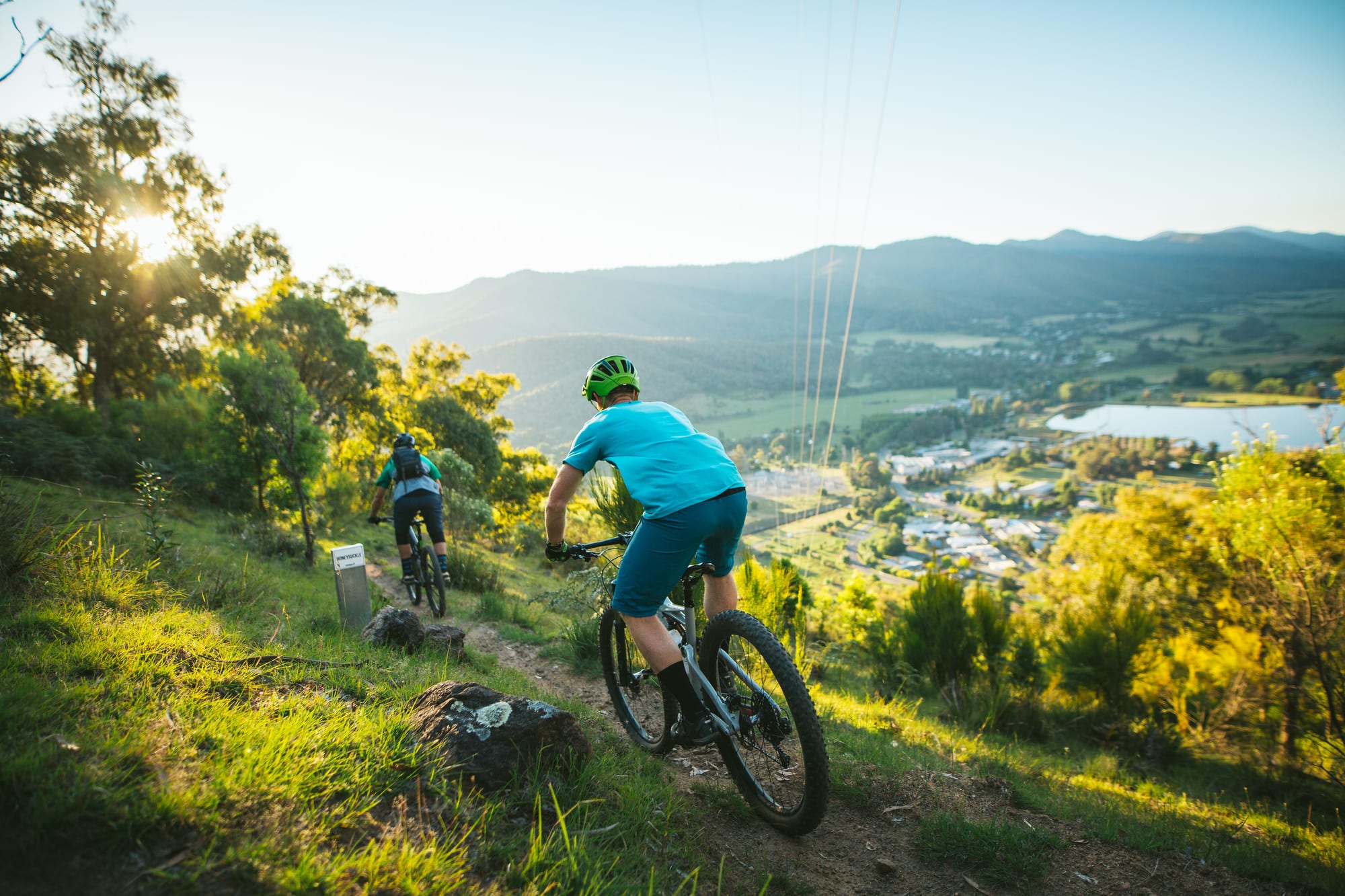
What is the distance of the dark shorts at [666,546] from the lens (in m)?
2.67

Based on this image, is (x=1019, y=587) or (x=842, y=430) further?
(x=842, y=430)

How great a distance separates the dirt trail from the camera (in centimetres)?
254

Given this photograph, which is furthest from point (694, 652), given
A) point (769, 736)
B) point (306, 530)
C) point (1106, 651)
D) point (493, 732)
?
point (1106, 651)

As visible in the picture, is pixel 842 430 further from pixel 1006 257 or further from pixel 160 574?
pixel 1006 257

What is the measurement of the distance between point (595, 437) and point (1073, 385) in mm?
126738

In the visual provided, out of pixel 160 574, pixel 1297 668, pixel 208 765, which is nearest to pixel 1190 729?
pixel 1297 668

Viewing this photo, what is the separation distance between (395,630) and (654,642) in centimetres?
279

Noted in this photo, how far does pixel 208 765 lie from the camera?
6.49 feet

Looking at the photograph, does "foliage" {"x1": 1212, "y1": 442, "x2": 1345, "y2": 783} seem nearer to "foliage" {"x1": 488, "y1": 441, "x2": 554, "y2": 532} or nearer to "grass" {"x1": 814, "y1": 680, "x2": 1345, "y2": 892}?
"grass" {"x1": 814, "y1": 680, "x2": 1345, "y2": 892}

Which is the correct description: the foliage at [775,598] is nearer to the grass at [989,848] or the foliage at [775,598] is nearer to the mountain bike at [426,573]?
the grass at [989,848]

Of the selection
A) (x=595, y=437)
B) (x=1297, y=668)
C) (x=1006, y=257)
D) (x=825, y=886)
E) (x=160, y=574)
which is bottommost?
(x=1297, y=668)


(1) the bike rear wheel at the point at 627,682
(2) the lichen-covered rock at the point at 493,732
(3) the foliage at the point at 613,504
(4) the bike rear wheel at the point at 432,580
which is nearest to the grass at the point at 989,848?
(1) the bike rear wheel at the point at 627,682

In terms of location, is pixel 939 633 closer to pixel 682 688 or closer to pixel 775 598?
pixel 775 598

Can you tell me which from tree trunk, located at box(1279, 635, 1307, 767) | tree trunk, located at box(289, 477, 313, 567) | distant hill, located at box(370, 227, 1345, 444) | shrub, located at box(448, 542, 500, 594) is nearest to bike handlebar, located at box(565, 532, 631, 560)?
shrub, located at box(448, 542, 500, 594)
